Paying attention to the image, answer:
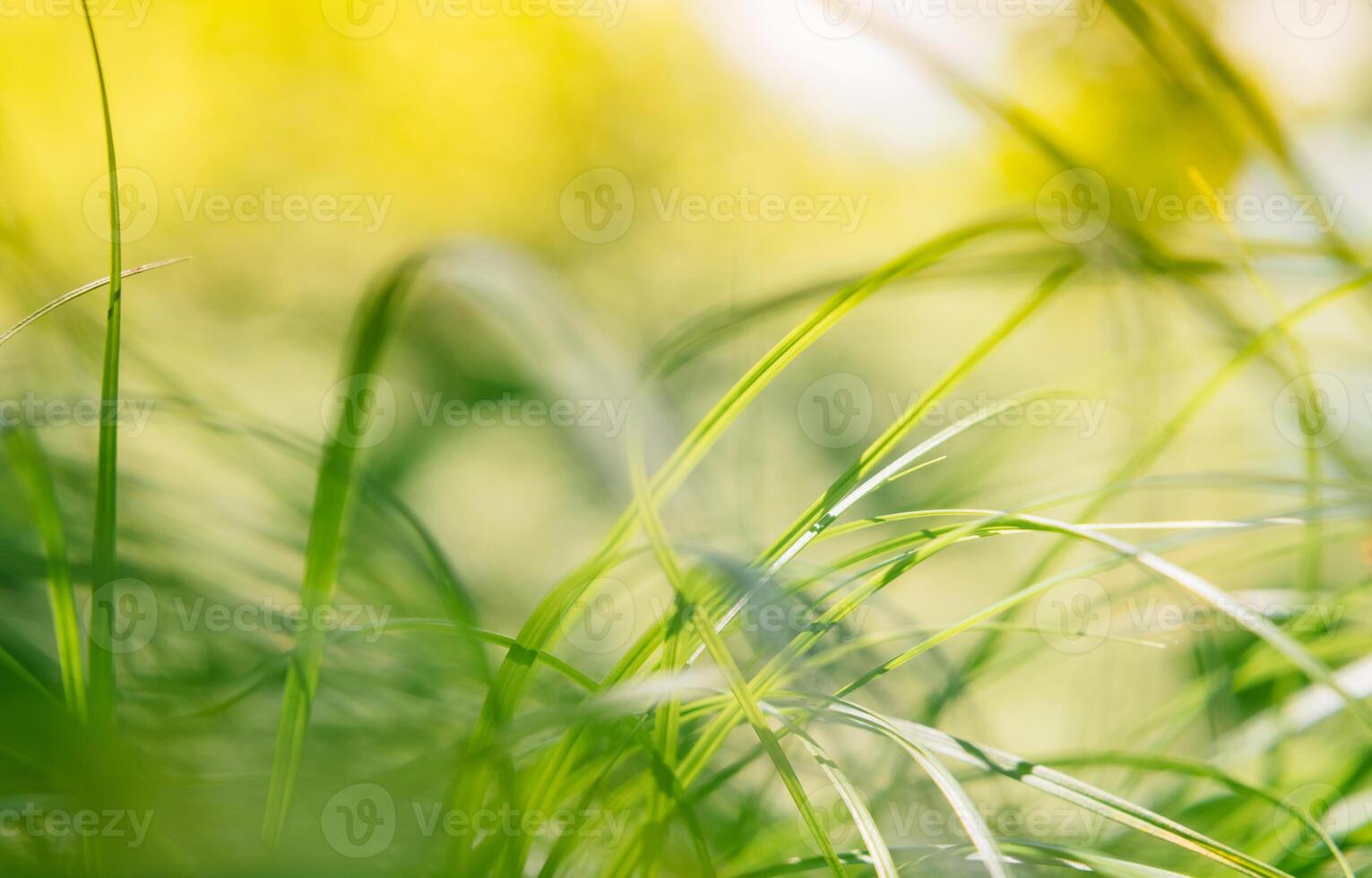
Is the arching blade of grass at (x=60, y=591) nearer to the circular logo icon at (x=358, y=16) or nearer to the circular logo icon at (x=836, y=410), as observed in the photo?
the circular logo icon at (x=836, y=410)

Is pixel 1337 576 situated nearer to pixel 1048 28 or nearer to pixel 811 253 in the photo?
pixel 811 253

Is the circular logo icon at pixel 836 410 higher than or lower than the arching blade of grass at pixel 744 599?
higher

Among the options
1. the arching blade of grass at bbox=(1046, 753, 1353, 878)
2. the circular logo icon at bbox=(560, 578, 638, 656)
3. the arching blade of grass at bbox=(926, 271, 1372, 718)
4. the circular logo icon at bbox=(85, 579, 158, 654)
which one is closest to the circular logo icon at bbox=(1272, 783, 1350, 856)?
the arching blade of grass at bbox=(1046, 753, 1353, 878)

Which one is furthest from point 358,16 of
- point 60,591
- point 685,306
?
point 60,591

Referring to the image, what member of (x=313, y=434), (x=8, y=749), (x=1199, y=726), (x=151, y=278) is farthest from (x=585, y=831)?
(x=151, y=278)

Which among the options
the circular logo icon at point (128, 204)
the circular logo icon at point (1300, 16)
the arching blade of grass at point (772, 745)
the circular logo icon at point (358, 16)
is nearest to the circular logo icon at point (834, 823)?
the arching blade of grass at point (772, 745)

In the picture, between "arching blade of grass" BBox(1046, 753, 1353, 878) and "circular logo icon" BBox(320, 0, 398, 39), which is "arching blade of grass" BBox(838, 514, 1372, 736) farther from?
"circular logo icon" BBox(320, 0, 398, 39)

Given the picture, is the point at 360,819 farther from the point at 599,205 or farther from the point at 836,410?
the point at 599,205
